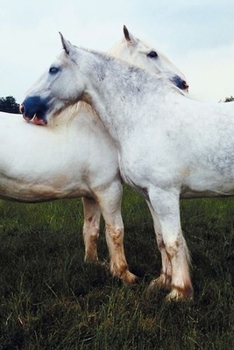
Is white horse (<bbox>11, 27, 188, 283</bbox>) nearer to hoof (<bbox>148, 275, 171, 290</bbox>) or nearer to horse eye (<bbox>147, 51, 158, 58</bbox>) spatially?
hoof (<bbox>148, 275, 171, 290</bbox>)

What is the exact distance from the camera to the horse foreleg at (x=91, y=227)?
5.03m

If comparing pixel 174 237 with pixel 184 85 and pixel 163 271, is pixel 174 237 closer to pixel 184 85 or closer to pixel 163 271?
pixel 163 271

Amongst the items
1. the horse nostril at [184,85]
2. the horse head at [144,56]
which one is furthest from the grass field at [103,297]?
the horse head at [144,56]

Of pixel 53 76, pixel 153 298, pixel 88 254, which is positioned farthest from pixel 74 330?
pixel 53 76

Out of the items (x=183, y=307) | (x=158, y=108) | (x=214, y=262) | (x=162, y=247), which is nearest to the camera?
(x=183, y=307)

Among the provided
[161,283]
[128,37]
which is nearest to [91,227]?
[161,283]

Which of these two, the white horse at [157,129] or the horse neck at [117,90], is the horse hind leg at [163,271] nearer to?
the white horse at [157,129]

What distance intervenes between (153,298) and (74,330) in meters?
0.85

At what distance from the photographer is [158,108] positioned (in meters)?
4.08

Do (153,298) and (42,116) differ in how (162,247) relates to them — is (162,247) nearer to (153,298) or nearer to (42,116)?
(153,298)

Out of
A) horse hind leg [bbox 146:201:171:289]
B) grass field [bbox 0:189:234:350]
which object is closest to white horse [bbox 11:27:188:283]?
horse hind leg [bbox 146:201:171:289]

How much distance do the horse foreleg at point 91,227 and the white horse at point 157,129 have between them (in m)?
0.88

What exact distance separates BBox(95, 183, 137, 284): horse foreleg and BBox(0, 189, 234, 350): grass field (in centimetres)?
14

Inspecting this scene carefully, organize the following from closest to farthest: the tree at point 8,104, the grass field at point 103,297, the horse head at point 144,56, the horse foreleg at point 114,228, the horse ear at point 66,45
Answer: the grass field at point 103,297 < the horse ear at point 66,45 < the horse foreleg at point 114,228 < the horse head at point 144,56 < the tree at point 8,104
